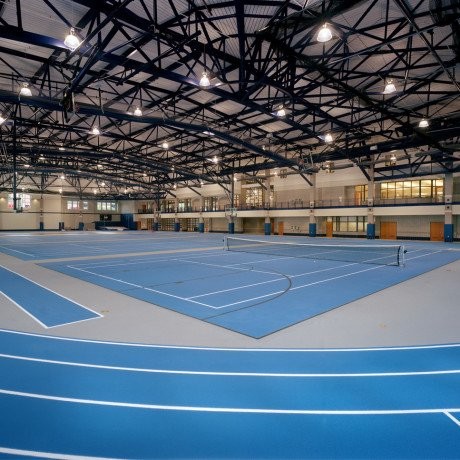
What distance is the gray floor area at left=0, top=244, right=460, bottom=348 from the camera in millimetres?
6215

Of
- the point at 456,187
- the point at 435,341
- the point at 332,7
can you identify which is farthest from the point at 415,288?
the point at 456,187

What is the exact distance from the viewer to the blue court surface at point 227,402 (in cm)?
330

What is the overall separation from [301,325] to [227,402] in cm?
345

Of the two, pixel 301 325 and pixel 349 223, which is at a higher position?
pixel 349 223

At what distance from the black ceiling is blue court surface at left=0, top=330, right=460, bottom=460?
9.77m

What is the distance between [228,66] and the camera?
15219 mm

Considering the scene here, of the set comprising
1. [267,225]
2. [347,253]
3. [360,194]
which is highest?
[360,194]

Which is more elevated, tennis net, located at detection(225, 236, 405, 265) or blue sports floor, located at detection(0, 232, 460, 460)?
tennis net, located at detection(225, 236, 405, 265)

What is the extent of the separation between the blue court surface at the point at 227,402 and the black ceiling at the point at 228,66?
32.1 feet

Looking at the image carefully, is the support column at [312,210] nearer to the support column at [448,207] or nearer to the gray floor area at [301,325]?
the support column at [448,207]

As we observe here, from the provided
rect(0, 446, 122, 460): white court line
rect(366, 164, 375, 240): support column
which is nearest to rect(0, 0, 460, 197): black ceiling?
rect(366, 164, 375, 240): support column

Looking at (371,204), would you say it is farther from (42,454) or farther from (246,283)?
(42,454)

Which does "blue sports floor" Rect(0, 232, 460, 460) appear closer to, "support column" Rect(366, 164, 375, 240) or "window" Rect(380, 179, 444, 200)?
"support column" Rect(366, 164, 375, 240)

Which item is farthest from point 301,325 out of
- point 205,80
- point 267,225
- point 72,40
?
point 267,225
